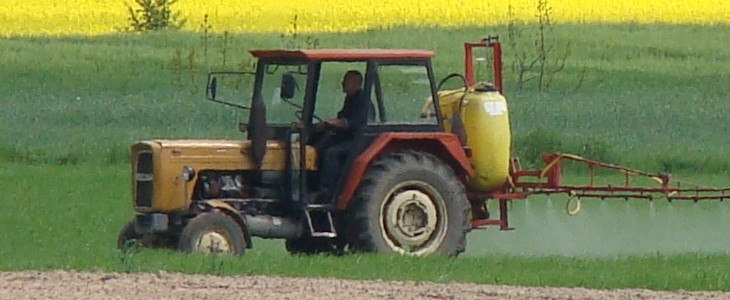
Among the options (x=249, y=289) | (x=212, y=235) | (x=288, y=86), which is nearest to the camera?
(x=249, y=289)

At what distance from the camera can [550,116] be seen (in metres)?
29.8

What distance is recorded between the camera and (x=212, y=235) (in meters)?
13.6

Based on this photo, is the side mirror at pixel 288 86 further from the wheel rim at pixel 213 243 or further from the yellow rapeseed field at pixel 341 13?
the yellow rapeseed field at pixel 341 13

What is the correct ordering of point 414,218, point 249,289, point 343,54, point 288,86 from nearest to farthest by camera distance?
point 249,289, point 288,86, point 343,54, point 414,218

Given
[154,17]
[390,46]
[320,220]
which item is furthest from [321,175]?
[154,17]

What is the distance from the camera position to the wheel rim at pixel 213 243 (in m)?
13.6

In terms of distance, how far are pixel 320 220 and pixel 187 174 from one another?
1109mm

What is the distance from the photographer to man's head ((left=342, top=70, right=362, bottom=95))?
14270mm

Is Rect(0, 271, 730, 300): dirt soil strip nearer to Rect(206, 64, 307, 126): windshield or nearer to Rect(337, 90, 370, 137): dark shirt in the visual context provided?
Rect(337, 90, 370, 137): dark shirt

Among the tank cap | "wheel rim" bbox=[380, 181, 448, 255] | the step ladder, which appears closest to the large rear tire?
"wheel rim" bbox=[380, 181, 448, 255]

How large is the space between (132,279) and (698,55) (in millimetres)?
31159

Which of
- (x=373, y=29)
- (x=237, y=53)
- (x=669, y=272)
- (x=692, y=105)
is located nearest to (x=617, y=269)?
(x=669, y=272)

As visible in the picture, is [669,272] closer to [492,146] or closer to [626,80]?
[492,146]

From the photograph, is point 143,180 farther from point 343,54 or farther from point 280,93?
point 343,54
